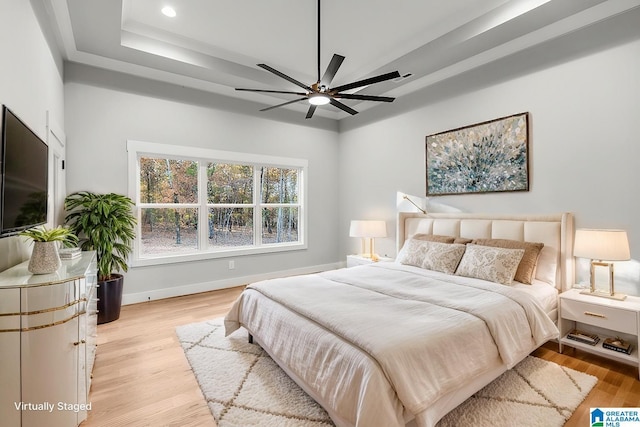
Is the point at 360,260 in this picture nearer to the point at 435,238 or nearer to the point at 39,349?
the point at 435,238

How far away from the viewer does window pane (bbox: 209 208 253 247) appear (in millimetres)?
4785

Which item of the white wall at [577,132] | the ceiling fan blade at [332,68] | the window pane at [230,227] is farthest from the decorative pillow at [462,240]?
the window pane at [230,227]

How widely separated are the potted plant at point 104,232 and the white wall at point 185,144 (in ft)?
1.22

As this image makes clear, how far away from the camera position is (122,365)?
2.50 meters

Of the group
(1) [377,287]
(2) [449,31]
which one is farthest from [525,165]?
(1) [377,287]

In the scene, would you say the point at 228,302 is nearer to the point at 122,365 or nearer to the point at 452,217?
the point at 122,365

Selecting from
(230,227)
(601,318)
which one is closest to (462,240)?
(601,318)

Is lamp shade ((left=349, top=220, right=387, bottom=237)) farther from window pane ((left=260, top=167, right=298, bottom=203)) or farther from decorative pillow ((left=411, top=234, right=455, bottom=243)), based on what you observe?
window pane ((left=260, top=167, right=298, bottom=203))

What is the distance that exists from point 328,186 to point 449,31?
127 inches

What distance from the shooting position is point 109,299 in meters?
3.38

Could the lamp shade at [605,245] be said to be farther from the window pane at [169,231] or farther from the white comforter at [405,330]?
the window pane at [169,231]

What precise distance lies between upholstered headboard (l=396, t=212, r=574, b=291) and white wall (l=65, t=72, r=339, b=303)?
227cm

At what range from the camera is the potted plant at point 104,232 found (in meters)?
3.34

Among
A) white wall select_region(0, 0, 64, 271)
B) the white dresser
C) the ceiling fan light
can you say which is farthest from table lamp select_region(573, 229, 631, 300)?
white wall select_region(0, 0, 64, 271)
